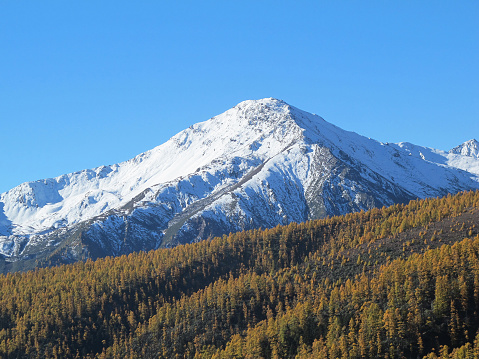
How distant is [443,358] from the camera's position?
200 m

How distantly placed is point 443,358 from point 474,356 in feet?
32.6

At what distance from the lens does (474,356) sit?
199625 millimetres
